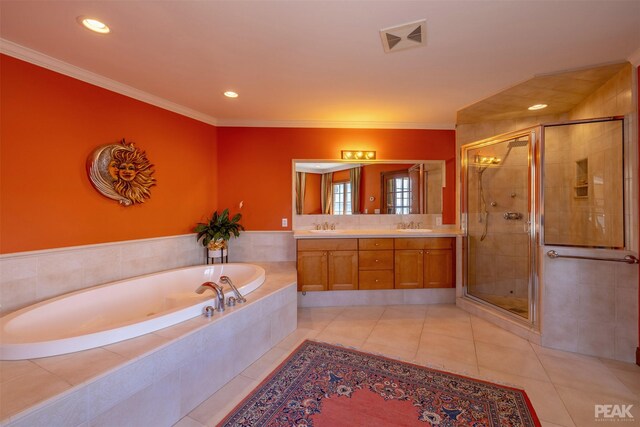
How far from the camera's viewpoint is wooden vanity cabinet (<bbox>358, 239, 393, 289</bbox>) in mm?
3359

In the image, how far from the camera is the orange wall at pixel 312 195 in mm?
3803

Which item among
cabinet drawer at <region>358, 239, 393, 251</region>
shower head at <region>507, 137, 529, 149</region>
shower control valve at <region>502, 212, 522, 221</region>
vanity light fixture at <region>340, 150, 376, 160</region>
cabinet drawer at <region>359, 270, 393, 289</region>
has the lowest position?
cabinet drawer at <region>359, 270, 393, 289</region>

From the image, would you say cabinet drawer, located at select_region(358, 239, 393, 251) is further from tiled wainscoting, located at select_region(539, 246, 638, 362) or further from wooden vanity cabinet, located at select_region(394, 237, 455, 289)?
tiled wainscoting, located at select_region(539, 246, 638, 362)

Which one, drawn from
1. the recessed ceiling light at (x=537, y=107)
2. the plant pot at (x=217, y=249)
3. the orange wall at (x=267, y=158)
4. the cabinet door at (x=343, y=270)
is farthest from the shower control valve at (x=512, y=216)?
the plant pot at (x=217, y=249)

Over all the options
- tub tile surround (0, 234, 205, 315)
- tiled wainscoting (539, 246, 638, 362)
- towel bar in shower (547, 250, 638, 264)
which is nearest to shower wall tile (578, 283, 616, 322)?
tiled wainscoting (539, 246, 638, 362)

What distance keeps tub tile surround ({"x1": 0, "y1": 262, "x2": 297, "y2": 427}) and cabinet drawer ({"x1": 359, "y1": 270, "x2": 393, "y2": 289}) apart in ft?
5.08

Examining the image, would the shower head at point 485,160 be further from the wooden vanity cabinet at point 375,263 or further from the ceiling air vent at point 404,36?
the ceiling air vent at point 404,36

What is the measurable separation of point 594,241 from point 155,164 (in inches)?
165

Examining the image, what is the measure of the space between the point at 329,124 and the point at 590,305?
3248 mm

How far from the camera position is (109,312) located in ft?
7.35

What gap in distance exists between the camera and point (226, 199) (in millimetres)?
3709

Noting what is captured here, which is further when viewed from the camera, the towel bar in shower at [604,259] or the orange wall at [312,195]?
the orange wall at [312,195]

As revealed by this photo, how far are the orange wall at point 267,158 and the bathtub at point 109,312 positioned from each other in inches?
36.3

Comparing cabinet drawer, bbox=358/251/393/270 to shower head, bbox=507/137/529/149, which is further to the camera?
cabinet drawer, bbox=358/251/393/270
